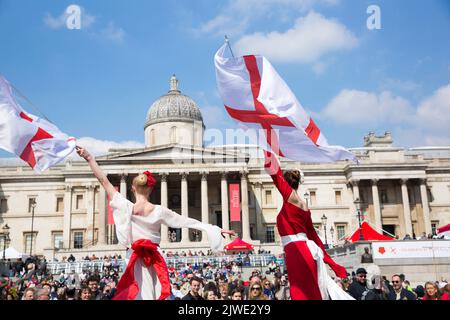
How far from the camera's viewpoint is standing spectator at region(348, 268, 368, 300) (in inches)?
302

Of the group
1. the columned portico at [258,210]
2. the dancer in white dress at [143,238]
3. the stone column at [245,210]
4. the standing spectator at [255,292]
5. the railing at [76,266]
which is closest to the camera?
the dancer in white dress at [143,238]

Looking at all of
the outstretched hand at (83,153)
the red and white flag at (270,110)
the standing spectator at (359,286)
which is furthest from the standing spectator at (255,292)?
the outstretched hand at (83,153)

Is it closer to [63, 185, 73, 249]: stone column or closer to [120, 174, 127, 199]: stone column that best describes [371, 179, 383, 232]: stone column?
[120, 174, 127, 199]: stone column

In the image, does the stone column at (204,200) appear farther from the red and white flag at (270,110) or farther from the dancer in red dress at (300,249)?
the dancer in red dress at (300,249)

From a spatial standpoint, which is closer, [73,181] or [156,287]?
[156,287]

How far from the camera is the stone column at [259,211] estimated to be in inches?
2005

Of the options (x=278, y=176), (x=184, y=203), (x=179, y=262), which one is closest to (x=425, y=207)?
(x=184, y=203)

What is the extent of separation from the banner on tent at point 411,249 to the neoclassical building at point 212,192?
23.5 meters

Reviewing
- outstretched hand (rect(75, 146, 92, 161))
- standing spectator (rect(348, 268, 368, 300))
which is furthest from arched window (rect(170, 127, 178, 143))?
outstretched hand (rect(75, 146, 92, 161))

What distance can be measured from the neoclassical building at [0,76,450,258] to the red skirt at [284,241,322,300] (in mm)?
40908

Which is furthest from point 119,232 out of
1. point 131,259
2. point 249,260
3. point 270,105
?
point 249,260
